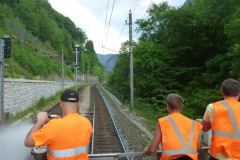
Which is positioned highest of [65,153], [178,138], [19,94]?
[178,138]

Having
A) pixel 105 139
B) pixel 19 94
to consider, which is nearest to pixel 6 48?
pixel 19 94

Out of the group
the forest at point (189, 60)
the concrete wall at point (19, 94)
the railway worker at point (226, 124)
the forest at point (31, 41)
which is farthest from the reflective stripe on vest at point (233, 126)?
the forest at point (31, 41)

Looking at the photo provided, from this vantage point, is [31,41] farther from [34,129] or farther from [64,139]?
[64,139]

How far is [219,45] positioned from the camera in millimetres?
16375

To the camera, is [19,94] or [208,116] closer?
[208,116]

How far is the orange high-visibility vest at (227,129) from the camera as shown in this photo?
2.15m

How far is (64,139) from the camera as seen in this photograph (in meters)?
1.90

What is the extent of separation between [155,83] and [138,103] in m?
3.34

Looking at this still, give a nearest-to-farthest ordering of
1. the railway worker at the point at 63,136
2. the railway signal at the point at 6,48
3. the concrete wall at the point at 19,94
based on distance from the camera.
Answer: the railway worker at the point at 63,136
the railway signal at the point at 6,48
the concrete wall at the point at 19,94

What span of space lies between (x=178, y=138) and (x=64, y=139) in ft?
4.00

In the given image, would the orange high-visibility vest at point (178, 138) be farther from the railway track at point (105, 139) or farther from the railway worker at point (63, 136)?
the railway track at point (105, 139)

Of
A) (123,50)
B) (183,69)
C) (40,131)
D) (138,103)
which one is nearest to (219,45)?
(183,69)

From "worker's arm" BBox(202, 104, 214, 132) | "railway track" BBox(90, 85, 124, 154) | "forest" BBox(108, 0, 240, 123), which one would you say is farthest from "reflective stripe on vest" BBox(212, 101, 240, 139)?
"forest" BBox(108, 0, 240, 123)

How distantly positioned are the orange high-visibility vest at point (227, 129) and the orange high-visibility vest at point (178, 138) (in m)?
0.30
